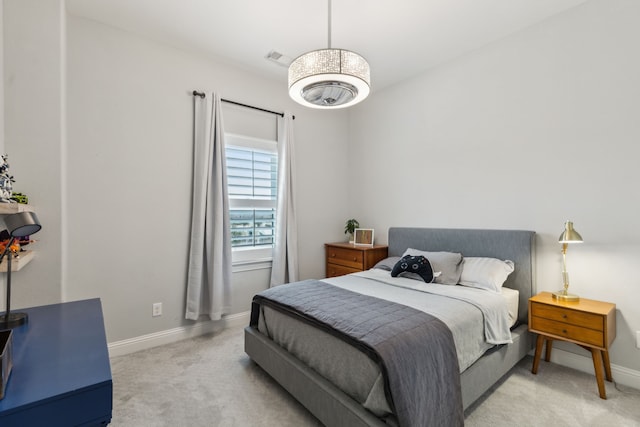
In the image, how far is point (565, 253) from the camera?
2.37 m

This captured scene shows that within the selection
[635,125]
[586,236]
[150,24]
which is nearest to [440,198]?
[586,236]

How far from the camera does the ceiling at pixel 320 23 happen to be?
2.33 metres

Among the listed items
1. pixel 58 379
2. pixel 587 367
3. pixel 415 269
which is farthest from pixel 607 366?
pixel 58 379

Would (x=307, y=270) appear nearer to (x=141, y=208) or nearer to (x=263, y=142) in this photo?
(x=263, y=142)

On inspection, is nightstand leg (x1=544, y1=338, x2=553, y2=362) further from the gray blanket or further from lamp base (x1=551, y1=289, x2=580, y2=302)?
the gray blanket

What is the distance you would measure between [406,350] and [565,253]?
1.84 metres

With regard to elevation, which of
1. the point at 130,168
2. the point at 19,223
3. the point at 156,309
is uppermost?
the point at 130,168

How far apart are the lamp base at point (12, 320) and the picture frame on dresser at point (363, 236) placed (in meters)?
3.16

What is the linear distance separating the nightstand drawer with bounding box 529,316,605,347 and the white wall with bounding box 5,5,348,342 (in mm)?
2804

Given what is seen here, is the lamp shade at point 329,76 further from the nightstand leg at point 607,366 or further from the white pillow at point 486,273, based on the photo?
the nightstand leg at point 607,366

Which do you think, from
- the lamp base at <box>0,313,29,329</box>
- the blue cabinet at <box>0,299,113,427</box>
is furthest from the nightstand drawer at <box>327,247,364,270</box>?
the lamp base at <box>0,313,29,329</box>

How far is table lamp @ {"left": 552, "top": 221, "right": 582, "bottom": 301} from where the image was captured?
2105mm

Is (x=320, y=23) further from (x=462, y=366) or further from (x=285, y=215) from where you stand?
(x=462, y=366)

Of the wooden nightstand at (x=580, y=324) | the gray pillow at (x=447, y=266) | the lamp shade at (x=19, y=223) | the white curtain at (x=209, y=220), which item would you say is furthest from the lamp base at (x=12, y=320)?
the wooden nightstand at (x=580, y=324)
